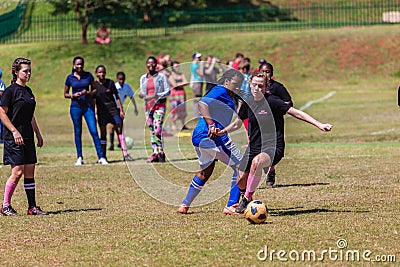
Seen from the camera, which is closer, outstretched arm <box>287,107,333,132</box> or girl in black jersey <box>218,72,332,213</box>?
outstretched arm <box>287,107,333,132</box>

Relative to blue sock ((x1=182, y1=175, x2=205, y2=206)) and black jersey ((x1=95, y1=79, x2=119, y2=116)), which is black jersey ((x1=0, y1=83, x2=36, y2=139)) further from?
black jersey ((x1=95, y1=79, x2=119, y2=116))

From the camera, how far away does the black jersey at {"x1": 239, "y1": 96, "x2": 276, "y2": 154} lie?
32.7ft

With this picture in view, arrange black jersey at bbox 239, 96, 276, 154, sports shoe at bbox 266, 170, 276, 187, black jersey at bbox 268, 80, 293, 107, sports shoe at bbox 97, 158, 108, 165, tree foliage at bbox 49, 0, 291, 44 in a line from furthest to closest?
tree foliage at bbox 49, 0, 291, 44 < sports shoe at bbox 97, 158, 108, 165 < sports shoe at bbox 266, 170, 276, 187 < black jersey at bbox 268, 80, 293, 107 < black jersey at bbox 239, 96, 276, 154

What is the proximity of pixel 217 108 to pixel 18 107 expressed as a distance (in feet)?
7.92

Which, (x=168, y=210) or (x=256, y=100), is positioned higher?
(x=256, y=100)

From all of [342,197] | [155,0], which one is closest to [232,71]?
[342,197]

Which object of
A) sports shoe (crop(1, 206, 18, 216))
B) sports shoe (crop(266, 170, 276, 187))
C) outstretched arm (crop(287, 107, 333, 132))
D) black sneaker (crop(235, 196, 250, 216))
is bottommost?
sports shoe (crop(266, 170, 276, 187))

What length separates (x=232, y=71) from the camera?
33.2 ft

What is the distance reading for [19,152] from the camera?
10.1 metres

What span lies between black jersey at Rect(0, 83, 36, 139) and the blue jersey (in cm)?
206

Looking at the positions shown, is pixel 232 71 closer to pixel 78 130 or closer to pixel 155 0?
pixel 78 130

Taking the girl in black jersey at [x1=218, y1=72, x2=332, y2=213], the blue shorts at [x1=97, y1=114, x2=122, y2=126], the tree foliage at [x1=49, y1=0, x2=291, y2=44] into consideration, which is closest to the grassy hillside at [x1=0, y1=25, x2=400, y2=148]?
the tree foliage at [x1=49, y1=0, x2=291, y2=44]

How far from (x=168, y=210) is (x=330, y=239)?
3.14 metres

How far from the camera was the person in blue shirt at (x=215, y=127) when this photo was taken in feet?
32.8
